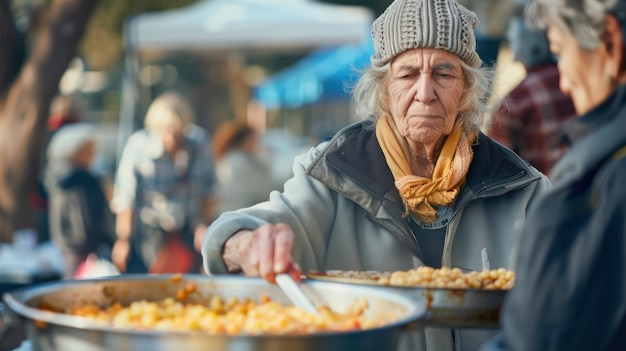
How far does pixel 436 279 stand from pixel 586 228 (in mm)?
683

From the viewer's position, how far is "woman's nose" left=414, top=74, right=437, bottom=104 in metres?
2.94

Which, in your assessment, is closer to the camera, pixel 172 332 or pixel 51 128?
pixel 172 332

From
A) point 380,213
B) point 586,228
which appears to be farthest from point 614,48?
point 380,213

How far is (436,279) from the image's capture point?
7.59 ft

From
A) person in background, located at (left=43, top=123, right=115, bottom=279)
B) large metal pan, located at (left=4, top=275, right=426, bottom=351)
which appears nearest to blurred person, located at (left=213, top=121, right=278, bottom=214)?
person in background, located at (left=43, top=123, right=115, bottom=279)

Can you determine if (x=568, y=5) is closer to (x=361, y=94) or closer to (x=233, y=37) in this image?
(x=361, y=94)

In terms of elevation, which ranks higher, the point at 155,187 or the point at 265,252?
the point at 265,252

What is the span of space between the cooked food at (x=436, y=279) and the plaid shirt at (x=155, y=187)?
19.2 ft

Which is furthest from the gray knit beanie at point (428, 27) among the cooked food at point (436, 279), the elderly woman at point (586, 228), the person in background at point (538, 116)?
the person in background at point (538, 116)

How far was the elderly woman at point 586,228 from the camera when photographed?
1659 millimetres

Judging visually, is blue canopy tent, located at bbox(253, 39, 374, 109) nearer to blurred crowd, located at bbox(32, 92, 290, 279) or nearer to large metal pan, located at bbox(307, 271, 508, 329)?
blurred crowd, located at bbox(32, 92, 290, 279)

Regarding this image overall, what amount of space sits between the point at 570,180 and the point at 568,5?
0.33 meters

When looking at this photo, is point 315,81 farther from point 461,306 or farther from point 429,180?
point 461,306

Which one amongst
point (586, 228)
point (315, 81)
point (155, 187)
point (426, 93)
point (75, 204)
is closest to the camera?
point (586, 228)
